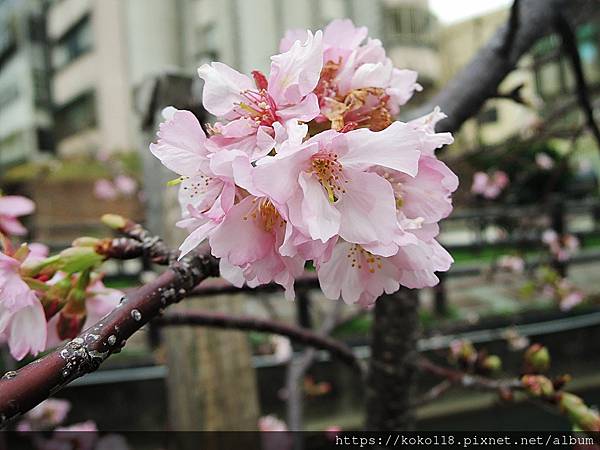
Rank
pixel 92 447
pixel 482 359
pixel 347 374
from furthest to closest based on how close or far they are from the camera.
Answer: pixel 347 374 < pixel 482 359 < pixel 92 447

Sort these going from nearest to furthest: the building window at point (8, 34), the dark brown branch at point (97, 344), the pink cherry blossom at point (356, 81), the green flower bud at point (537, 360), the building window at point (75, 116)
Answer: the dark brown branch at point (97, 344) → the pink cherry blossom at point (356, 81) → the green flower bud at point (537, 360) → the building window at point (8, 34) → the building window at point (75, 116)

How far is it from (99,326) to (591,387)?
3.30 m

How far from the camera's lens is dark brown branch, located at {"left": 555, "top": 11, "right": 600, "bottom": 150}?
0.75 meters

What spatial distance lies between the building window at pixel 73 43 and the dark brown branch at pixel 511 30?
36.9 ft

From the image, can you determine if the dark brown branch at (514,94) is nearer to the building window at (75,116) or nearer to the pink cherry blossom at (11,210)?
the pink cherry blossom at (11,210)

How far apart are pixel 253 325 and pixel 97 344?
0.40 metres

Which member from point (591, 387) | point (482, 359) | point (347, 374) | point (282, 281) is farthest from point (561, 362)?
point (282, 281)

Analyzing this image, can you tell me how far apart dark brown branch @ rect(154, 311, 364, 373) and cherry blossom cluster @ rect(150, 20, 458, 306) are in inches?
11.1

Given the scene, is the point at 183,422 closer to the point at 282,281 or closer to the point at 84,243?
the point at 84,243

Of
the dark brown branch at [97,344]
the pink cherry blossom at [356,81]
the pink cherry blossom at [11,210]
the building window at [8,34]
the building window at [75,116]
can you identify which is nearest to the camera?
the dark brown branch at [97,344]

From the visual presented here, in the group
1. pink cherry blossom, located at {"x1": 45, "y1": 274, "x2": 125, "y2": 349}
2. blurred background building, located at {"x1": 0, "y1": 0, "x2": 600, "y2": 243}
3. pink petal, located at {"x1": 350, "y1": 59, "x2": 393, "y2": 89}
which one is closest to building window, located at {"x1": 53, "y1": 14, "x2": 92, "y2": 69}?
blurred background building, located at {"x1": 0, "y1": 0, "x2": 600, "y2": 243}

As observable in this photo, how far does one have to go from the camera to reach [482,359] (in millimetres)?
995

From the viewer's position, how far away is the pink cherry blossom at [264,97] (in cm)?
31

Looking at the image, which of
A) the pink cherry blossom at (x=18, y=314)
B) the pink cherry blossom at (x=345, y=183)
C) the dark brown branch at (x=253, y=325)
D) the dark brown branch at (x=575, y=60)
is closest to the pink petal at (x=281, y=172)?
the pink cherry blossom at (x=345, y=183)
